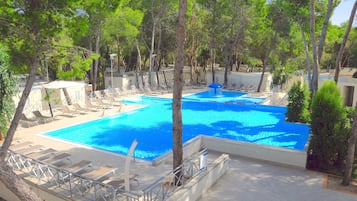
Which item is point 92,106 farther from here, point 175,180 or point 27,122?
point 175,180

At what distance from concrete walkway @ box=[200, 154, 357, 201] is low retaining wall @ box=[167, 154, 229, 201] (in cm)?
17

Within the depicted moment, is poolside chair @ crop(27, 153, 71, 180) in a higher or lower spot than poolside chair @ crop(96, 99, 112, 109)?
lower

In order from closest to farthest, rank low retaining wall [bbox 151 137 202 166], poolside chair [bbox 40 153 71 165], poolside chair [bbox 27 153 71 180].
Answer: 1. poolside chair [bbox 27 153 71 180]
2. poolside chair [bbox 40 153 71 165]
3. low retaining wall [bbox 151 137 202 166]

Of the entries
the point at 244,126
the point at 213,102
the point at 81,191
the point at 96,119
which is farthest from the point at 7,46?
the point at 213,102

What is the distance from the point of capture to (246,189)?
7.47 meters

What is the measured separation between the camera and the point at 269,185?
7.77 m

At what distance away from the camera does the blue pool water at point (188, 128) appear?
12289mm

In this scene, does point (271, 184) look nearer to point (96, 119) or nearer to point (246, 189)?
point (246, 189)

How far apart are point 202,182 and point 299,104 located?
1050 centimetres

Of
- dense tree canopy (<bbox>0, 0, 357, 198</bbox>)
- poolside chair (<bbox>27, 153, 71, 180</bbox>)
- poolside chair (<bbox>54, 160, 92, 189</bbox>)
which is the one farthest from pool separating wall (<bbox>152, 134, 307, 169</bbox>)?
dense tree canopy (<bbox>0, 0, 357, 198</bbox>)

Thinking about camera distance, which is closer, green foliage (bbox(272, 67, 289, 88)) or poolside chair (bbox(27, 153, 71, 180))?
poolside chair (bbox(27, 153, 71, 180))

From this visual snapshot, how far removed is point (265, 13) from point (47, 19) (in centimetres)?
1809

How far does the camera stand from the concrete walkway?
7031 millimetres

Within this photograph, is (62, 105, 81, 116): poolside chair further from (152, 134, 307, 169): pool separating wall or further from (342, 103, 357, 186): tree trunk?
(342, 103, 357, 186): tree trunk
